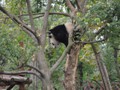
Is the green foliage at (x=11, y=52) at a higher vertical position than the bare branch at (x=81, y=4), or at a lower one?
lower

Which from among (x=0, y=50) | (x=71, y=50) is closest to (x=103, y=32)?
(x=71, y=50)

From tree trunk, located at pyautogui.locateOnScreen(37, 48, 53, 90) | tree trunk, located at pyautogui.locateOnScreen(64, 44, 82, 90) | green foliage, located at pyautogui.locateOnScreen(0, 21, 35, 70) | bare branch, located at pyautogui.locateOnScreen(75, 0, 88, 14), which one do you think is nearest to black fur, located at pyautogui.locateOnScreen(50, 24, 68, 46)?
tree trunk, located at pyautogui.locateOnScreen(64, 44, 82, 90)

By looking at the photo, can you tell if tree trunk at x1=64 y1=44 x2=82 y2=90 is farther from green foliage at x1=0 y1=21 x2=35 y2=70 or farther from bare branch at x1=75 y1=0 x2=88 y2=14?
green foliage at x1=0 y1=21 x2=35 y2=70

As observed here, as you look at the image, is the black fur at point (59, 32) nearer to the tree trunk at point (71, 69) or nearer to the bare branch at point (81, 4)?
the tree trunk at point (71, 69)

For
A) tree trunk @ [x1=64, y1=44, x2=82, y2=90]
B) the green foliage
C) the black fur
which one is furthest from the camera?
the black fur

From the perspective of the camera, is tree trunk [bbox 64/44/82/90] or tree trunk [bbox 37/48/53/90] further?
tree trunk [bbox 64/44/82/90]

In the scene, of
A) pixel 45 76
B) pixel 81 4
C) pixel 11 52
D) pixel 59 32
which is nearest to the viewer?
pixel 11 52

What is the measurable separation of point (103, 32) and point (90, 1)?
1.67 metres

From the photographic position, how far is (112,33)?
4871 millimetres

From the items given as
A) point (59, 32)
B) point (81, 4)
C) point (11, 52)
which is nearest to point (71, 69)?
point (59, 32)

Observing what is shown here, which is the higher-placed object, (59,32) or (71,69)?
(59,32)

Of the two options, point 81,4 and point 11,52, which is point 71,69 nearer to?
point 81,4

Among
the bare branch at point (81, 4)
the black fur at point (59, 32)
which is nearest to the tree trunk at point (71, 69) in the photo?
the black fur at point (59, 32)

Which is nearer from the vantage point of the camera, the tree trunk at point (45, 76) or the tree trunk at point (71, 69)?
the tree trunk at point (45, 76)
